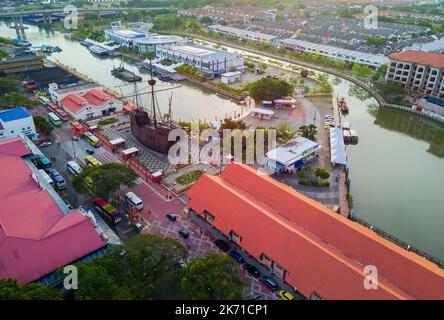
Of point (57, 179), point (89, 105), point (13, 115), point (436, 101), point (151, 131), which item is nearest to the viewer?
point (57, 179)

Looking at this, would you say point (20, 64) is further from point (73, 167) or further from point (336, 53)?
point (336, 53)

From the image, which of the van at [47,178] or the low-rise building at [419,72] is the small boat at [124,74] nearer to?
the van at [47,178]

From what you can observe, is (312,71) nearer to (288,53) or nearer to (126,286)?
(288,53)

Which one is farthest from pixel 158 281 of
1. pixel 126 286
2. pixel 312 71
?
pixel 312 71

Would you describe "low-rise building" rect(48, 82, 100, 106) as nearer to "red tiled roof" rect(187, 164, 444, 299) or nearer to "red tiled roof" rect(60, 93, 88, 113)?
"red tiled roof" rect(60, 93, 88, 113)

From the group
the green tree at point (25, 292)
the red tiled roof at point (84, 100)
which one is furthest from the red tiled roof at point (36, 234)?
the red tiled roof at point (84, 100)

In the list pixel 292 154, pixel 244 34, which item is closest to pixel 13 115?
pixel 292 154

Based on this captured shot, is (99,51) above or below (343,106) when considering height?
above
